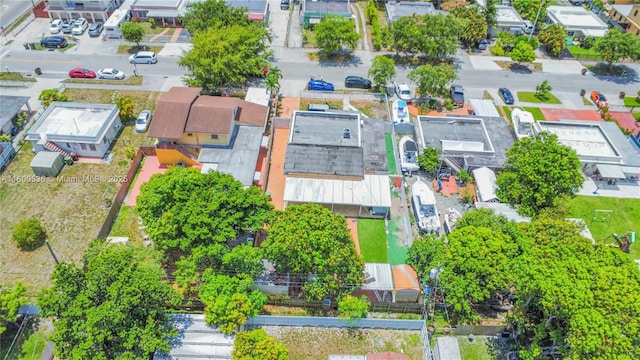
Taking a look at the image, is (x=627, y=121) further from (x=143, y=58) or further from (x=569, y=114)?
(x=143, y=58)

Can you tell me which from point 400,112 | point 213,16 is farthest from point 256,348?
point 213,16

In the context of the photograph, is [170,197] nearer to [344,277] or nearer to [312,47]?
[344,277]

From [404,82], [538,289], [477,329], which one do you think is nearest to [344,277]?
[477,329]

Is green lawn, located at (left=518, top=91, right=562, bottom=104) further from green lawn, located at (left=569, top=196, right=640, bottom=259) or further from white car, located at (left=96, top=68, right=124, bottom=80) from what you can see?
white car, located at (left=96, top=68, right=124, bottom=80)

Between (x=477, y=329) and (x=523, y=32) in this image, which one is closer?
(x=477, y=329)

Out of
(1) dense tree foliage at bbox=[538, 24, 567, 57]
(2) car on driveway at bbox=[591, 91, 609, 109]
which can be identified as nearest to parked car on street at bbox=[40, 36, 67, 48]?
(1) dense tree foliage at bbox=[538, 24, 567, 57]
